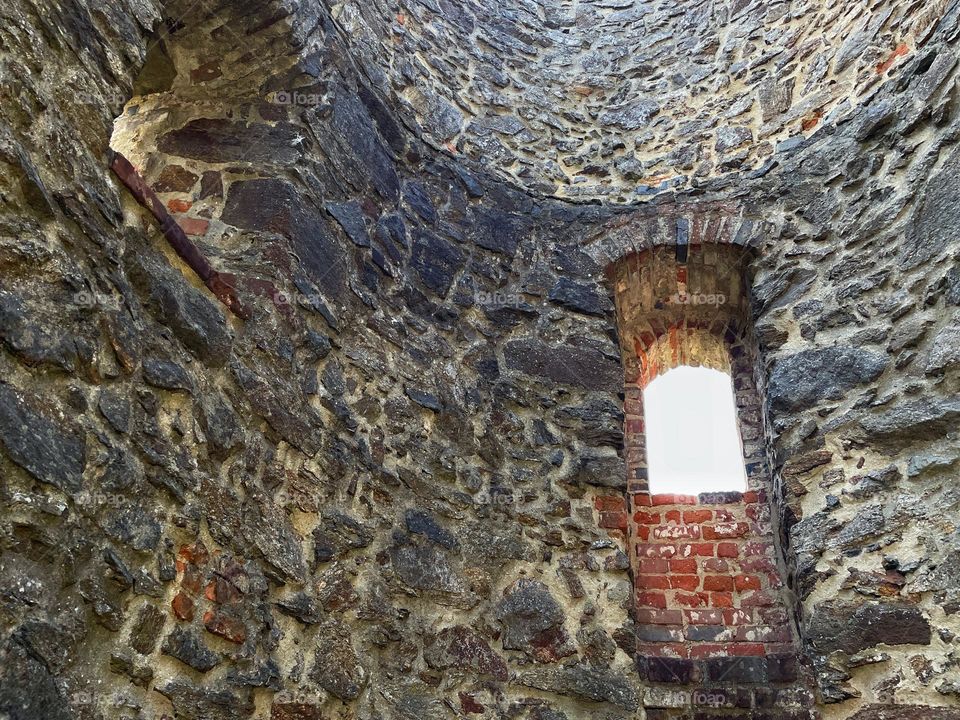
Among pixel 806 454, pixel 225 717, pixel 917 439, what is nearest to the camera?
pixel 225 717

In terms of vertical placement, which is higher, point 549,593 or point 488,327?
point 488,327

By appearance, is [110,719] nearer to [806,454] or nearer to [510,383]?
[510,383]

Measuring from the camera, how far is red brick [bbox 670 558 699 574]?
340 centimetres

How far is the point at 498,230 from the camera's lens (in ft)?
13.0

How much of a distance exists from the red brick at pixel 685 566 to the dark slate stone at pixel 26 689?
103 inches

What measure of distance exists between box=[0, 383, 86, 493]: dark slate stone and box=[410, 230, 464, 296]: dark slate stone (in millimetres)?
1998

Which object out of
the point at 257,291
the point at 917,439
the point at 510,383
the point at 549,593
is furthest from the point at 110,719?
the point at 917,439

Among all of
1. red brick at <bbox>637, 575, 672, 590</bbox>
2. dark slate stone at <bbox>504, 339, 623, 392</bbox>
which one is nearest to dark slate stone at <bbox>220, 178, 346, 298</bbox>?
dark slate stone at <bbox>504, 339, 623, 392</bbox>

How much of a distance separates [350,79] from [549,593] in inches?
98.7

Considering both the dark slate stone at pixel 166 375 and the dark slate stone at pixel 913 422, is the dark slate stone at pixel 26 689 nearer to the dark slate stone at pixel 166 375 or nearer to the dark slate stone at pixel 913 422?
the dark slate stone at pixel 166 375

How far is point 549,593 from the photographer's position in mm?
2973

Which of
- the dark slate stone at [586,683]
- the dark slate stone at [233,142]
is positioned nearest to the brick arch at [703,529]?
the dark slate stone at [586,683]

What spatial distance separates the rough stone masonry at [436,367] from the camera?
1734 millimetres

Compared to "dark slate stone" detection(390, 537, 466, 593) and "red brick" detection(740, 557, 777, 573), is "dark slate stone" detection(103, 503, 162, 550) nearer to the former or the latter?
"dark slate stone" detection(390, 537, 466, 593)
